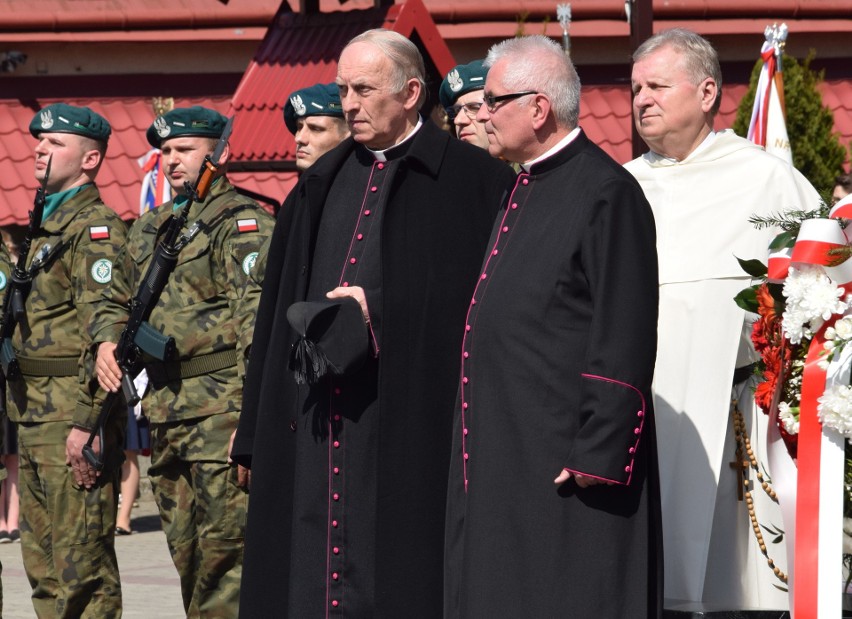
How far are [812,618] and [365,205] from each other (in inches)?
72.7

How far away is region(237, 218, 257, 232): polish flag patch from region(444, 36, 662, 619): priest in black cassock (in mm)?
1982

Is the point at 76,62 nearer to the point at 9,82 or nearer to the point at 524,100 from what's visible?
the point at 9,82

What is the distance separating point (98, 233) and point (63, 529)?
124 centimetres

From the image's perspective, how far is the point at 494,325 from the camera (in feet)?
14.7

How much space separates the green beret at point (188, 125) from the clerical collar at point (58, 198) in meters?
0.52

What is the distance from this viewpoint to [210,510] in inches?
250

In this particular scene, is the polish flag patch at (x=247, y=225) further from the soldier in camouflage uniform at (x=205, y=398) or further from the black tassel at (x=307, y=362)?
the black tassel at (x=307, y=362)

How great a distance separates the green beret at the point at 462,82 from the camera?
22.9 feet

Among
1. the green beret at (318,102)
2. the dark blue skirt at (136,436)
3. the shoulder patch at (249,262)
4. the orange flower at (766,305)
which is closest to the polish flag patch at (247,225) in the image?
the shoulder patch at (249,262)

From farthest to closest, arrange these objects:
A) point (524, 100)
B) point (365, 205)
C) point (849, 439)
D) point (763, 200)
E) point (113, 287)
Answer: point (113, 287) < point (763, 200) < point (365, 205) < point (524, 100) < point (849, 439)

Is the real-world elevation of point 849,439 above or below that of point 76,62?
below

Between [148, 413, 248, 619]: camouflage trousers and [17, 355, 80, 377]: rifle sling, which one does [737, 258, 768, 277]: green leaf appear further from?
[17, 355, 80, 377]: rifle sling

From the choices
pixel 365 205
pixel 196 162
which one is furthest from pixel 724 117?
pixel 365 205

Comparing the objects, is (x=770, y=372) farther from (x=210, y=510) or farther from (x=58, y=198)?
(x=58, y=198)
